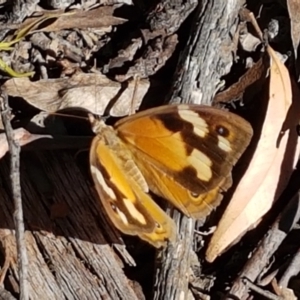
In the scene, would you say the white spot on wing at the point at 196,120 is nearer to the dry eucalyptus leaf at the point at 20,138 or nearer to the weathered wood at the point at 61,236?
the weathered wood at the point at 61,236

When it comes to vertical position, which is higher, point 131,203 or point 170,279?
point 131,203

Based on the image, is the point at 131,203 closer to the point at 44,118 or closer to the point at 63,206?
the point at 63,206

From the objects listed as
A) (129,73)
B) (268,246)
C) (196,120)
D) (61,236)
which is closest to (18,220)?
(61,236)

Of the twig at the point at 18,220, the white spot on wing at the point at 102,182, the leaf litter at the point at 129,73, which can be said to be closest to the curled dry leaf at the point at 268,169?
the leaf litter at the point at 129,73

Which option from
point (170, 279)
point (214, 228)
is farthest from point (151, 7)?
point (170, 279)

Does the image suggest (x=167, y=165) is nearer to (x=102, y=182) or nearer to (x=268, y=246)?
(x=102, y=182)

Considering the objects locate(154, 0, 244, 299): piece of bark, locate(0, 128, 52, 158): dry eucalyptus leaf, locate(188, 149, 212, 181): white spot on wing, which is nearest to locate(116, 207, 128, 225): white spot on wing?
locate(154, 0, 244, 299): piece of bark

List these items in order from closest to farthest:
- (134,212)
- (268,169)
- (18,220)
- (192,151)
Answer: (18,220) → (134,212) → (192,151) → (268,169)
